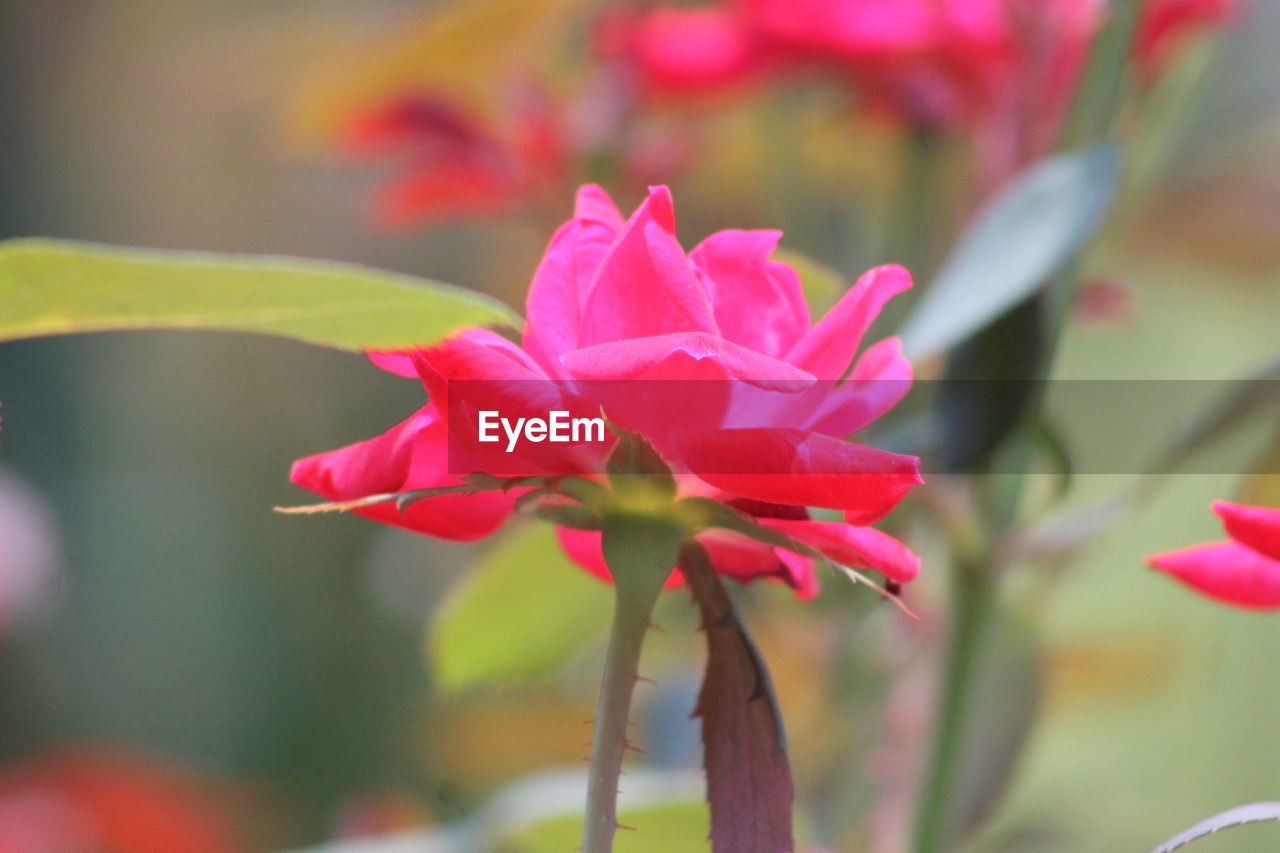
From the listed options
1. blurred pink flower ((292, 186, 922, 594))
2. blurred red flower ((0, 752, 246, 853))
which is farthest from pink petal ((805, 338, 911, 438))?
blurred red flower ((0, 752, 246, 853))

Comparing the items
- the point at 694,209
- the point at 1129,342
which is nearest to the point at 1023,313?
the point at 694,209

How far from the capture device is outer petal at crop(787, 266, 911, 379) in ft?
0.41

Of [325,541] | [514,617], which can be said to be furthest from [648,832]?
[325,541]

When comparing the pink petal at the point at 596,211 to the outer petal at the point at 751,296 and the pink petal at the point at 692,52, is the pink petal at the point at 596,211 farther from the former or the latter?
the pink petal at the point at 692,52

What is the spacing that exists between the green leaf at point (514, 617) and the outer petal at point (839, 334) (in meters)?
0.11

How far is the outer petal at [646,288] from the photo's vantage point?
0.12 m

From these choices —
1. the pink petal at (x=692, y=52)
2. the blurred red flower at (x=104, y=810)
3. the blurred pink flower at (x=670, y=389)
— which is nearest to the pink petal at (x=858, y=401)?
the blurred pink flower at (x=670, y=389)

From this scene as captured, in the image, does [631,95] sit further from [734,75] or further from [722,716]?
[722,716]

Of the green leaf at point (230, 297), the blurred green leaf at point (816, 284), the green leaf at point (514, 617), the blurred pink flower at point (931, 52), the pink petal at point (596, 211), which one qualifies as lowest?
the green leaf at point (514, 617)

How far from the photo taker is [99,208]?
0.74 meters

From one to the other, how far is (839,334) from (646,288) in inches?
0.8

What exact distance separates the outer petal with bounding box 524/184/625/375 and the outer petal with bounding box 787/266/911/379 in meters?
0.02

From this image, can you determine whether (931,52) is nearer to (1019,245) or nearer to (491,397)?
(1019,245)

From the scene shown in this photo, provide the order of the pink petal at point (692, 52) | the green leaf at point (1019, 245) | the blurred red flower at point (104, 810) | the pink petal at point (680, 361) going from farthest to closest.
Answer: the blurred red flower at point (104, 810), the pink petal at point (692, 52), the green leaf at point (1019, 245), the pink petal at point (680, 361)
